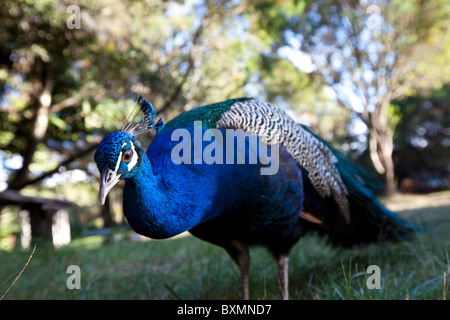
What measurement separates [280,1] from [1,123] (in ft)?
17.9

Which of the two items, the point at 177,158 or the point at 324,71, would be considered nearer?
the point at 177,158

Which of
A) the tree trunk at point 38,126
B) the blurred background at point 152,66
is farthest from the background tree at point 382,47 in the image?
the tree trunk at point 38,126

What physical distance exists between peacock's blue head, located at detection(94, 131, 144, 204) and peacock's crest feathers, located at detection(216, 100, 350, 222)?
716 mm

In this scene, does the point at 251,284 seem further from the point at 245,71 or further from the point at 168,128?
the point at 245,71

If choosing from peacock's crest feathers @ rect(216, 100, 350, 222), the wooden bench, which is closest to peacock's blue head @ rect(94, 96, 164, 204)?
peacock's crest feathers @ rect(216, 100, 350, 222)

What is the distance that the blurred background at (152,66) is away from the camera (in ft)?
17.8

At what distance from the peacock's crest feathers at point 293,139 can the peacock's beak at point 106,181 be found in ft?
2.63

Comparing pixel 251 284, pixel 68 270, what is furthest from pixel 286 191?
pixel 68 270

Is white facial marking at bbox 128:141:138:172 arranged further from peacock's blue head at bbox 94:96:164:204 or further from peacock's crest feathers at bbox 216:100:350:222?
peacock's crest feathers at bbox 216:100:350:222

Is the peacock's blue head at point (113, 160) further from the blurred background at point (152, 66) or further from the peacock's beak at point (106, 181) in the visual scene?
the blurred background at point (152, 66)

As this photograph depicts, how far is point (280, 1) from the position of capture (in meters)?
7.06

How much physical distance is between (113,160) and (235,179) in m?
0.73

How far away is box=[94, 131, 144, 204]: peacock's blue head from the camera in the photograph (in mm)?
1455

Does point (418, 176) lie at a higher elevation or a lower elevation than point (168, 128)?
lower
